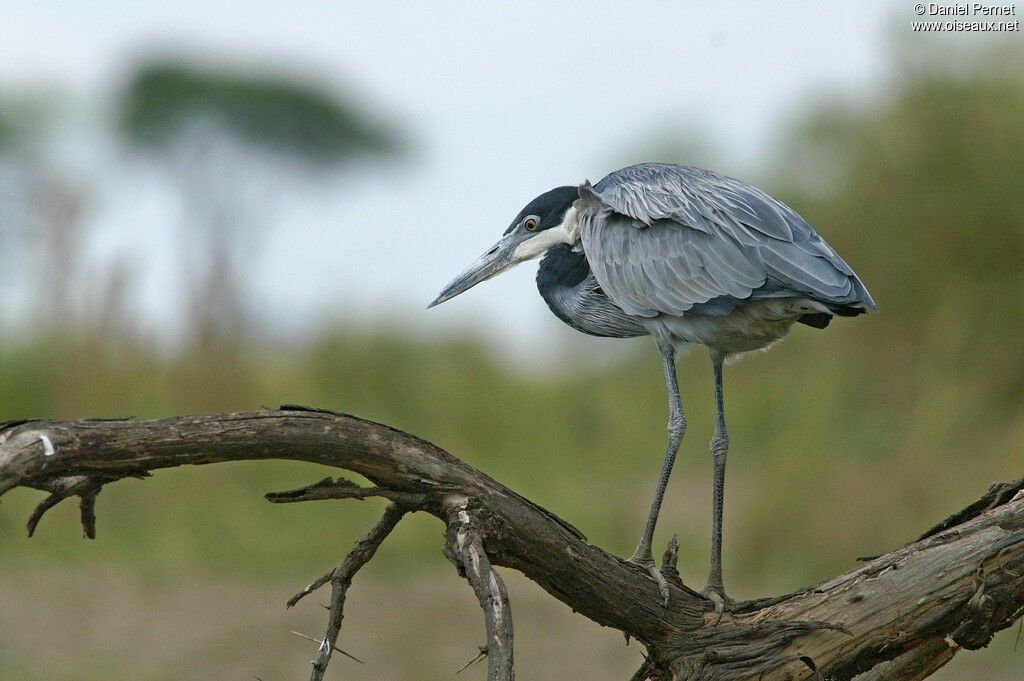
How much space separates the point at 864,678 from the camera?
3.71 meters

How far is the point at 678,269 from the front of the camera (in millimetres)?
3746

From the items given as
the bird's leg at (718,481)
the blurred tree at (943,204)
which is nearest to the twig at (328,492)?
the bird's leg at (718,481)

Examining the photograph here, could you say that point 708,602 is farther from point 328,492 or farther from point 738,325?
point 328,492

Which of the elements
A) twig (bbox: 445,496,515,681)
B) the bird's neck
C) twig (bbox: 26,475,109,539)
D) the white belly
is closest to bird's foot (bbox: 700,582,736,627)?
the white belly

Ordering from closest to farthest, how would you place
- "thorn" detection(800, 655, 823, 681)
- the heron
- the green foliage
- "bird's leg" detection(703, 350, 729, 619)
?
"thorn" detection(800, 655, 823, 681)
the heron
"bird's leg" detection(703, 350, 729, 619)
the green foliage

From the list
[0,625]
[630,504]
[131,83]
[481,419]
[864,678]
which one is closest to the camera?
[864,678]

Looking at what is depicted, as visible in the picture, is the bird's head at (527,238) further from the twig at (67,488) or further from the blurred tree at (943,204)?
the blurred tree at (943,204)

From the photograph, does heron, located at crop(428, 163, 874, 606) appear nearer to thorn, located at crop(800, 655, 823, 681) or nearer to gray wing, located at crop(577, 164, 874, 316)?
gray wing, located at crop(577, 164, 874, 316)

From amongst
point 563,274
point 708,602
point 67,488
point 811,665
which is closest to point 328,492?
point 67,488

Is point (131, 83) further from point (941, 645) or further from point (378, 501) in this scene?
point (941, 645)

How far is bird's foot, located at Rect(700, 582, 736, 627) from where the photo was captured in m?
3.44

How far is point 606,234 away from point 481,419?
6.62m

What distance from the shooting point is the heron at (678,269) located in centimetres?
356

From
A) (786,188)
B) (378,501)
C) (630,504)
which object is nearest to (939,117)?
(786,188)
